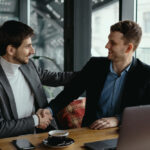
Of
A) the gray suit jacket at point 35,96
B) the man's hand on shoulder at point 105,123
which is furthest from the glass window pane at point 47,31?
the man's hand on shoulder at point 105,123

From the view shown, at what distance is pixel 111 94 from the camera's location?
7.09 ft

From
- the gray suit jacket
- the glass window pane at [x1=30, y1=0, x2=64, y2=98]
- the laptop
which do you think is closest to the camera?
the laptop

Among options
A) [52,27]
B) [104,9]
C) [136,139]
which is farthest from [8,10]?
[136,139]

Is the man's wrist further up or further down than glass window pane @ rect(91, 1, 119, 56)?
further down

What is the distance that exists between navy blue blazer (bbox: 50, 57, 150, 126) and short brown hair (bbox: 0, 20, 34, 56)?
20.5 inches

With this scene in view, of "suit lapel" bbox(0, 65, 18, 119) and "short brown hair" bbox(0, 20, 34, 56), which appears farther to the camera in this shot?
"short brown hair" bbox(0, 20, 34, 56)

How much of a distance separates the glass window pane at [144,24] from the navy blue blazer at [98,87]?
2.33 feet

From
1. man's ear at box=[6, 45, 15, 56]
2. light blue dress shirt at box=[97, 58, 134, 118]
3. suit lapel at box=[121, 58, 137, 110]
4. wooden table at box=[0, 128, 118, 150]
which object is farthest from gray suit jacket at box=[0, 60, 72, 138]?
suit lapel at box=[121, 58, 137, 110]

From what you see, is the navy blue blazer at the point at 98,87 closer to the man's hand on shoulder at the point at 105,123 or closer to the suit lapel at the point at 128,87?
the suit lapel at the point at 128,87

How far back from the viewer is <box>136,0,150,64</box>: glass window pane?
282 centimetres

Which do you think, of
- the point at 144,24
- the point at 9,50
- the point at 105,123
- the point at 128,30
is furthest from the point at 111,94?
the point at 144,24

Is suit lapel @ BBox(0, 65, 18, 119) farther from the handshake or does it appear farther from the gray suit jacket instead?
the handshake

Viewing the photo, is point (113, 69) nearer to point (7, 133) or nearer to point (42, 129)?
point (42, 129)

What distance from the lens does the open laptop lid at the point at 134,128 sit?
4.01 feet
